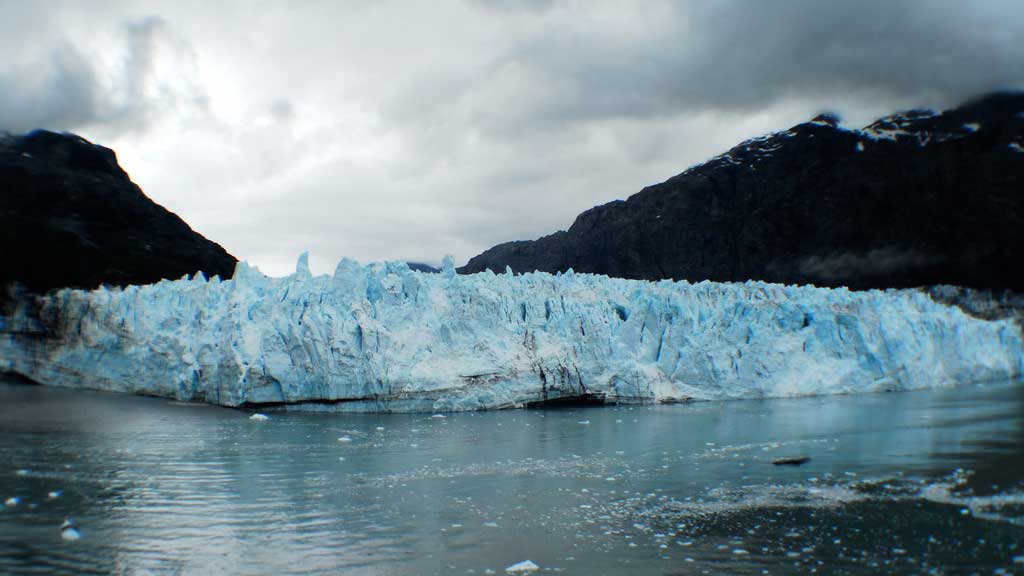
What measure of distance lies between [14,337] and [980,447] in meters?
19.6

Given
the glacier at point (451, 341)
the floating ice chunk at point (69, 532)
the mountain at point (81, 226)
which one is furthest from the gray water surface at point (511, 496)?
the mountain at point (81, 226)

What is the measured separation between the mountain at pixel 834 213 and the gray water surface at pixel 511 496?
112 feet

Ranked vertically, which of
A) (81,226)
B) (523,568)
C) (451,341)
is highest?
(81,226)

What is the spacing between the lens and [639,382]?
15961 millimetres

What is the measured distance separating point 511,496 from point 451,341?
774 cm

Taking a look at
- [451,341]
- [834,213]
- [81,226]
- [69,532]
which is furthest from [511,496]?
[834,213]

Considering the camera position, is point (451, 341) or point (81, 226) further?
point (81, 226)

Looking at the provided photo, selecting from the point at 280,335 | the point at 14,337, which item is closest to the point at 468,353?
the point at 280,335

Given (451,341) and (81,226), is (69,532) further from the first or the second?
Result: (81,226)

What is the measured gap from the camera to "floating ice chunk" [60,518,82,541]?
5.85 metres

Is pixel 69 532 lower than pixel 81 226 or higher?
lower

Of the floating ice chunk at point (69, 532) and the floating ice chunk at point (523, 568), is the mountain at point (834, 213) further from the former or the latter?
the floating ice chunk at point (69, 532)

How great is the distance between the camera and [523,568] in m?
5.18

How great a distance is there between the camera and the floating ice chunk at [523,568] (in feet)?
16.9
